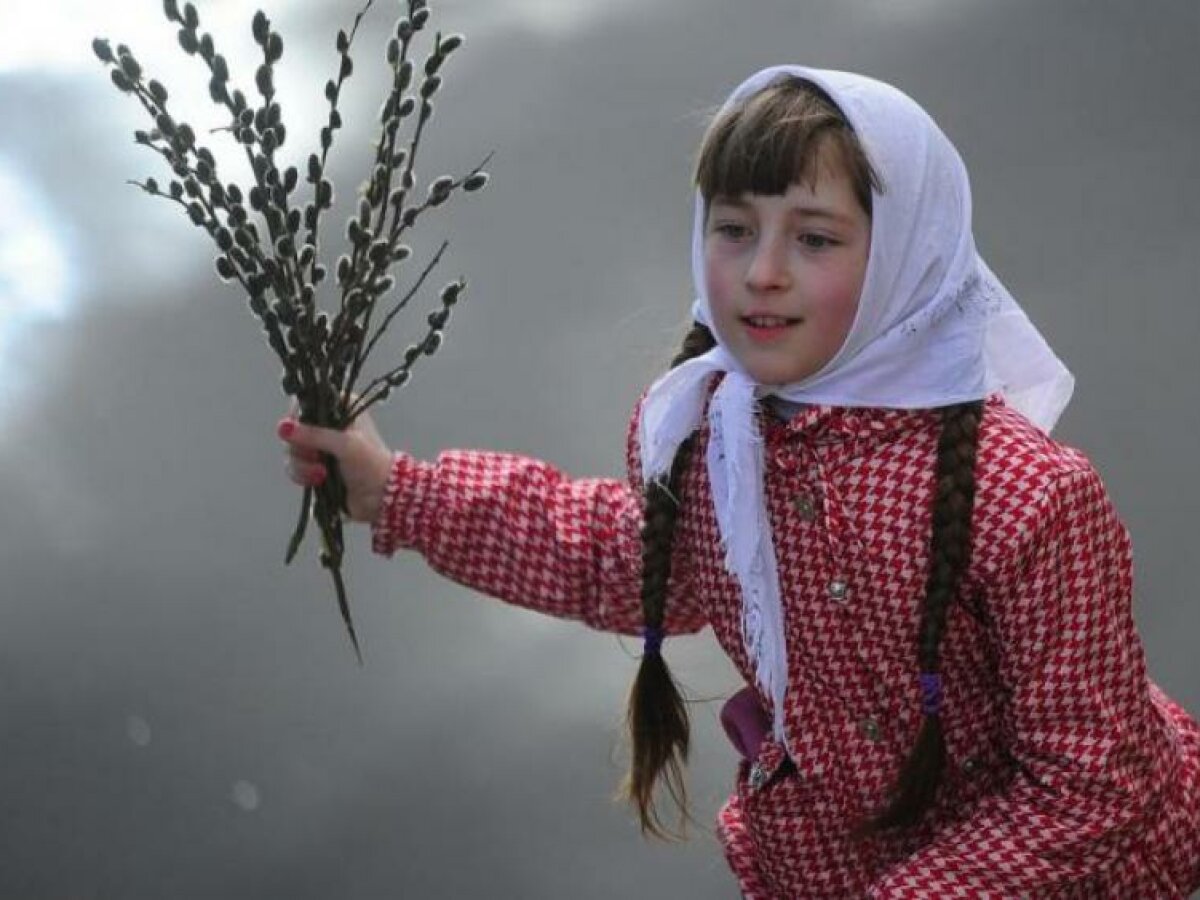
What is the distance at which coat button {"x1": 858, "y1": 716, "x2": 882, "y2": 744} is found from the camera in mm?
1562

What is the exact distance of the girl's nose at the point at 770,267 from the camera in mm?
1484

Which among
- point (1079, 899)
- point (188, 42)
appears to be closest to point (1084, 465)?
point (1079, 899)

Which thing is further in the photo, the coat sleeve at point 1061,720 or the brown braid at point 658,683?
the brown braid at point 658,683

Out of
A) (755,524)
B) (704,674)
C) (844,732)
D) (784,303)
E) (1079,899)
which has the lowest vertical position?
(704,674)

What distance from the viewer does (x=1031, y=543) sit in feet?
4.82

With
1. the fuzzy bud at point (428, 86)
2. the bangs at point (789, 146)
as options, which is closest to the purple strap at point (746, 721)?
the bangs at point (789, 146)

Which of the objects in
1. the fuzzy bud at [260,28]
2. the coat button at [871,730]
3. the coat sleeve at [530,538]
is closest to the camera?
the fuzzy bud at [260,28]

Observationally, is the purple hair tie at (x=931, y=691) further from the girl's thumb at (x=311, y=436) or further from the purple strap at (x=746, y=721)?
the girl's thumb at (x=311, y=436)

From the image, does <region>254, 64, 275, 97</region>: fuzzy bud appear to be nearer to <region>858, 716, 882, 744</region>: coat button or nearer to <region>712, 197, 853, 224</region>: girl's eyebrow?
<region>712, 197, 853, 224</region>: girl's eyebrow

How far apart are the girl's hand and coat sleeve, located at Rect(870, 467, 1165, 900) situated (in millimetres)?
448

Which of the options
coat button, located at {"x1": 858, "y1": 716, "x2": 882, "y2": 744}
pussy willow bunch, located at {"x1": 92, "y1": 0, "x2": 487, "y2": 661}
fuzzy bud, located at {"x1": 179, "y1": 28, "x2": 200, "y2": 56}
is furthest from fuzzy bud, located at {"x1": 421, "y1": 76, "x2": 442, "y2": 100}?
coat button, located at {"x1": 858, "y1": 716, "x2": 882, "y2": 744}

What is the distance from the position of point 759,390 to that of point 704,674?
0.75 meters

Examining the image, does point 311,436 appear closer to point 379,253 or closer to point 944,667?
point 379,253

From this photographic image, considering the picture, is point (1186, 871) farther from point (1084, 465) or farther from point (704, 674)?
point (704, 674)
